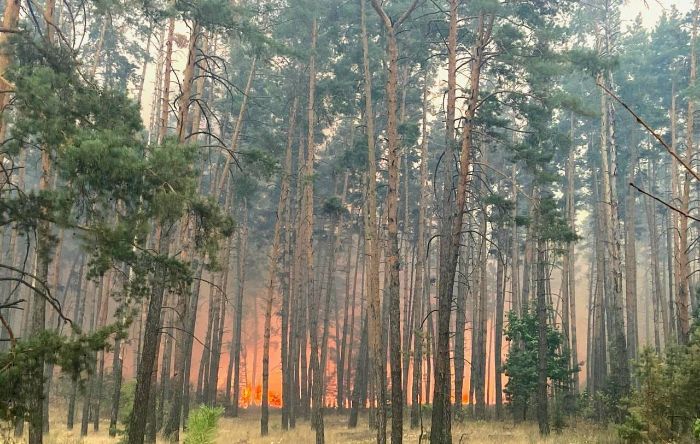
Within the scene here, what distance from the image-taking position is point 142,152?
1013 centimetres

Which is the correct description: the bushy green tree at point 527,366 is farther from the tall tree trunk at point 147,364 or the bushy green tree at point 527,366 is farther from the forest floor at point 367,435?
the tall tree trunk at point 147,364

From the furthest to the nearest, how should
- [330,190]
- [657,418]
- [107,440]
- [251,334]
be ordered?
[251,334] → [330,190] → [107,440] → [657,418]

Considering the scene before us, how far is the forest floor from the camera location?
14.6 metres

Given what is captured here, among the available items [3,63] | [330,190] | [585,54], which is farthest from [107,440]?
[330,190]

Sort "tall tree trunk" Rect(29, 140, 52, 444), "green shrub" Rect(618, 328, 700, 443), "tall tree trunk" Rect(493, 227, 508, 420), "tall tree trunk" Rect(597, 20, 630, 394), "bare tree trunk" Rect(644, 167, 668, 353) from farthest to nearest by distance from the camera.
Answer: "bare tree trunk" Rect(644, 167, 668, 353) < "tall tree trunk" Rect(493, 227, 508, 420) < "tall tree trunk" Rect(597, 20, 630, 394) < "green shrub" Rect(618, 328, 700, 443) < "tall tree trunk" Rect(29, 140, 52, 444)

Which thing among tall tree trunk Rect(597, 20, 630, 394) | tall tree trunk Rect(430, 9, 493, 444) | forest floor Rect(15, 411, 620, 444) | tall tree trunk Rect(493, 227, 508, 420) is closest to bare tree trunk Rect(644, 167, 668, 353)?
tall tree trunk Rect(493, 227, 508, 420)

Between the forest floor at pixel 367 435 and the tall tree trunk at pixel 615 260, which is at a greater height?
the tall tree trunk at pixel 615 260

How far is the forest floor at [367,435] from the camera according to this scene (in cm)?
1461

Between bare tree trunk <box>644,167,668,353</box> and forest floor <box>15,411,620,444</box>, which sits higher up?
bare tree trunk <box>644,167,668,353</box>

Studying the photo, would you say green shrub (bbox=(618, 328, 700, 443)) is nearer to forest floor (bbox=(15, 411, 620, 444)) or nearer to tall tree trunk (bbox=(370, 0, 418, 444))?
forest floor (bbox=(15, 411, 620, 444))

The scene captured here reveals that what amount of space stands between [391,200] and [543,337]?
8.27 metres

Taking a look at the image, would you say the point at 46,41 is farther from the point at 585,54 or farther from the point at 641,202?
the point at 641,202

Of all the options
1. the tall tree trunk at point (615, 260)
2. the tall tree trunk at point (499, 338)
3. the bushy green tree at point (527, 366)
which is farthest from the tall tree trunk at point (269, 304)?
the tall tree trunk at point (615, 260)

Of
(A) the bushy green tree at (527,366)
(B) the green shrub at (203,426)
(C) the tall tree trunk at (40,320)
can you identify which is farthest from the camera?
(A) the bushy green tree at (527,366)
